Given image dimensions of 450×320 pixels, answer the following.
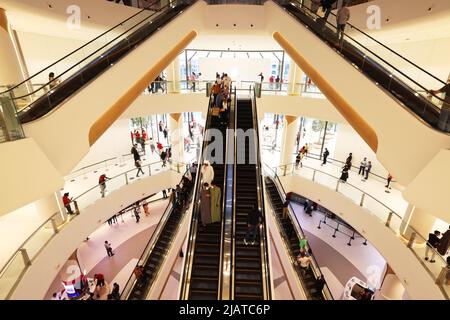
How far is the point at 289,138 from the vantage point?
1748 centimetres

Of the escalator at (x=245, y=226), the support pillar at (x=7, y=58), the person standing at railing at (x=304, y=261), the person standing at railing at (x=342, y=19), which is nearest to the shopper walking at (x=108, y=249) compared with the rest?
the support pillar at (x=7, y=58)

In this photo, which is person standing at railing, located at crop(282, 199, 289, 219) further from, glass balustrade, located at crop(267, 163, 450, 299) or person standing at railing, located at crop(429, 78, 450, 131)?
person standing at railing, located at crop(429, 78, 450, 131)

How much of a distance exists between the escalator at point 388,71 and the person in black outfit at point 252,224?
4.22 m

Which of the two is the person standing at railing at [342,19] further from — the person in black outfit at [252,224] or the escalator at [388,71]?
the person in black outfit at [252,224]

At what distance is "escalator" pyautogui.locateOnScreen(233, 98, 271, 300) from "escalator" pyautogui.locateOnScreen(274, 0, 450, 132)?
404cm

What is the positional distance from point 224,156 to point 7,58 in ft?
24.3

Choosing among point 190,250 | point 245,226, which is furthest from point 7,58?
point 245,226

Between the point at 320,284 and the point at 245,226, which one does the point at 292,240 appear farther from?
the point at 245,226

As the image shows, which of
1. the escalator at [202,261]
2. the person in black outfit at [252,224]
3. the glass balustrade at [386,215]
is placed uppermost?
the person in black outfit at [252,224]

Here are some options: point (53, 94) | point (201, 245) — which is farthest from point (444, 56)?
point (53, 94)

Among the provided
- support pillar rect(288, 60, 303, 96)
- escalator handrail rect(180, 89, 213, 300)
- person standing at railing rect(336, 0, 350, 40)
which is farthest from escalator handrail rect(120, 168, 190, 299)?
support pillar rect(288, 60, 303, 96)

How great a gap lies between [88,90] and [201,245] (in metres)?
4.87

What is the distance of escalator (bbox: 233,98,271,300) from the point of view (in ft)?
20.1

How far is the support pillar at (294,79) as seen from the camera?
51.3 ft
